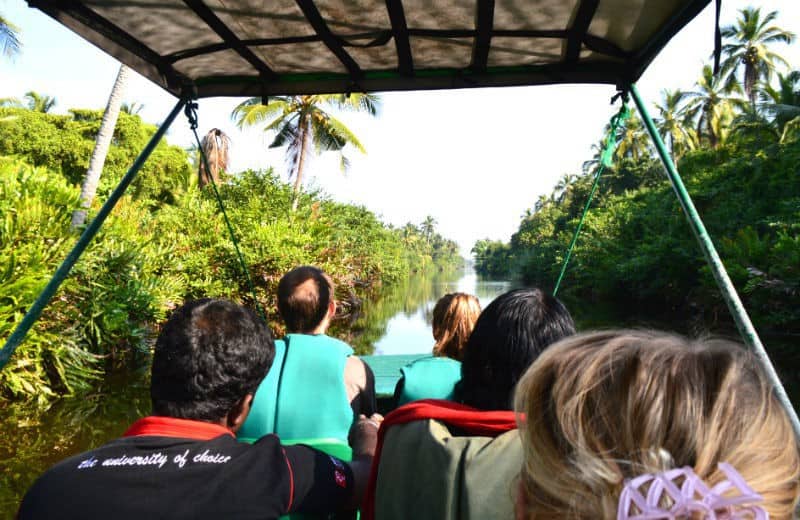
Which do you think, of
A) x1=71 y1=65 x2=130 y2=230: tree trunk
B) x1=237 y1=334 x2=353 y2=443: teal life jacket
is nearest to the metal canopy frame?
x1=237 y1=334 x2=353 y2=443: teal life jacket

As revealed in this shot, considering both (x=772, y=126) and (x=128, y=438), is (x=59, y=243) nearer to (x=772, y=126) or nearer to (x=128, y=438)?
(x=128, y=438)

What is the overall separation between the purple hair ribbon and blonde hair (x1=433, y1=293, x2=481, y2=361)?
184cm

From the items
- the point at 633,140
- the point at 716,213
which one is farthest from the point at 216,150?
the point at 633,140

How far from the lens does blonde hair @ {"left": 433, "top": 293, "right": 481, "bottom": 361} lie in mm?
2436

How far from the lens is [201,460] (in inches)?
44.4

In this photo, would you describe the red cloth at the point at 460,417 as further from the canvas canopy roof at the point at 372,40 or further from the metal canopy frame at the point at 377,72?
the canvas canopy roof at the point at 372,40

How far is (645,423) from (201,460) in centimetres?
90

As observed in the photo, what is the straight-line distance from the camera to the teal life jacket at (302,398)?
179 centimetres

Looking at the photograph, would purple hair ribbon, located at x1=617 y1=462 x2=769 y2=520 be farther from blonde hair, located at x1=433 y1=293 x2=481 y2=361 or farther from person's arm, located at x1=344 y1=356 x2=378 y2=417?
blonde hair, located at x1=433 y1=293 x2=481 y2=361

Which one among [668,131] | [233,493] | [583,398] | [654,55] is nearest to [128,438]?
[233,493]

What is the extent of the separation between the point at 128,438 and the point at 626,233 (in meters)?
25.0

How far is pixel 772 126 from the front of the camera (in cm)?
1914

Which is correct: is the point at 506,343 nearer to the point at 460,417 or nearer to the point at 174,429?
the point at 460,417

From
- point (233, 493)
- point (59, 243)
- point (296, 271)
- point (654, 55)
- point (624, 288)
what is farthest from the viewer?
point (624, 288)
